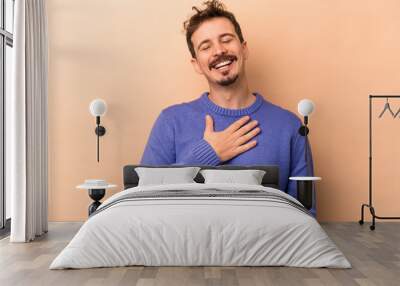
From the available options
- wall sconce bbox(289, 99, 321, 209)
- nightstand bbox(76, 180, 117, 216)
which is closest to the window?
nightstand bbox(76, 180, 117, 216)

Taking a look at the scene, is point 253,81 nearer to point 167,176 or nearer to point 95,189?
→ point 167,176

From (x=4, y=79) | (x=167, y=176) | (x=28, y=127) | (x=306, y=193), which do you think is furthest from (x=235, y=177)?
(x=4, y=79)

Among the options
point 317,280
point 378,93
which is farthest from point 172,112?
point 317,280

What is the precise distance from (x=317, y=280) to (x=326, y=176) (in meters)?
3.21

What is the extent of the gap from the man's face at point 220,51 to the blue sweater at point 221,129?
31 cm

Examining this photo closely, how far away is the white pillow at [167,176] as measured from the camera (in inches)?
223

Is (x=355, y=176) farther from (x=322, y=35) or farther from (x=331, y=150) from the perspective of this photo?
(x=322, y=35)

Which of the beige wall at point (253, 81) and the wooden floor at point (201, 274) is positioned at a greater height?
the beige wall at point (253, 81)

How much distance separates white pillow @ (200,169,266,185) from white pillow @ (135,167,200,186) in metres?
0.18

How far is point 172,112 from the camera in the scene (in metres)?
6.47

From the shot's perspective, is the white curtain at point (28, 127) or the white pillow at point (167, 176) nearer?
the white curtain at point (28, 127)

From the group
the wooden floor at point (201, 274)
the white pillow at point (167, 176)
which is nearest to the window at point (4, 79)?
the wooden floor at point (201, 274)

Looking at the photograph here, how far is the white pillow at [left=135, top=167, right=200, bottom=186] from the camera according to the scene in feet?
18.6

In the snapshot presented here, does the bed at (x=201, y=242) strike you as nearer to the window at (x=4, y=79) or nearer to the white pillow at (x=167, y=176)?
the white pillow at (x=167, y=176)
